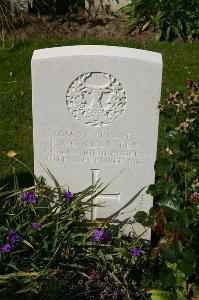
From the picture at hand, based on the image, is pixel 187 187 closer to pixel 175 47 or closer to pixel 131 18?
pixel 175 47

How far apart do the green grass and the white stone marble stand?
0.90 metres

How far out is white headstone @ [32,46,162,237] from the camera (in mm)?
3562

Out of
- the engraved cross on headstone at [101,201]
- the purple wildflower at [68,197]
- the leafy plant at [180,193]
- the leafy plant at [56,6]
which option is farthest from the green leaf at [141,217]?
the leafy plant at [56,6]

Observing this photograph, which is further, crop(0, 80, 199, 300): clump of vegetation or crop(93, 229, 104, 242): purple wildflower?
crop(93, 229, 104, 242): purple wildflower

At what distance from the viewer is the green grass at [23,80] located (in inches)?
207

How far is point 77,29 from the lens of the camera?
25.0 feet

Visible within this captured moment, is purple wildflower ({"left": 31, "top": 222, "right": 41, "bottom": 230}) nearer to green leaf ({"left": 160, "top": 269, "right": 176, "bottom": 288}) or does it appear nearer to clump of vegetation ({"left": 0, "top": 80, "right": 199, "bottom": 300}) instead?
clump of vegetation ({"left": 0, "top": 80, "right": 199, "bottom": 300})

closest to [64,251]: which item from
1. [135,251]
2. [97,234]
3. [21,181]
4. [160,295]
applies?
[97,234]

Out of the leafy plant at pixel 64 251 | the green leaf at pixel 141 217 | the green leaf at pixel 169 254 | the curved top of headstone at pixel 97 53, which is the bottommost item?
the leafy plant at pixel 64 251

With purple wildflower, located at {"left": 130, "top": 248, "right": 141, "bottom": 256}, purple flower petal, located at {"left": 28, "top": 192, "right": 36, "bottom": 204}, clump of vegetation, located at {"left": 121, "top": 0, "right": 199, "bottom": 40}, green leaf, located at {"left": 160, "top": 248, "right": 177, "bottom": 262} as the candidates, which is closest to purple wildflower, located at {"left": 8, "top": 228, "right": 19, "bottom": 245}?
purple flower petal, located at {"left": 28, "top": 192, "right": 36, "bottom": 204}

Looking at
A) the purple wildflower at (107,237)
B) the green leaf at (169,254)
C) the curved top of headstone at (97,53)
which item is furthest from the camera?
the purple wildflower at (107,237)

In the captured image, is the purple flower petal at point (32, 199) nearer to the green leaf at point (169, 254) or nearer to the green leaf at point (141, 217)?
the green leaf at point (141, 217)

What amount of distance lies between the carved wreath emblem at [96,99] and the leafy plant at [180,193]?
0.30m

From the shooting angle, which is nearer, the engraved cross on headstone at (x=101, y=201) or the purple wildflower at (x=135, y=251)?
the purple wildflower at (x=135, y=251)
